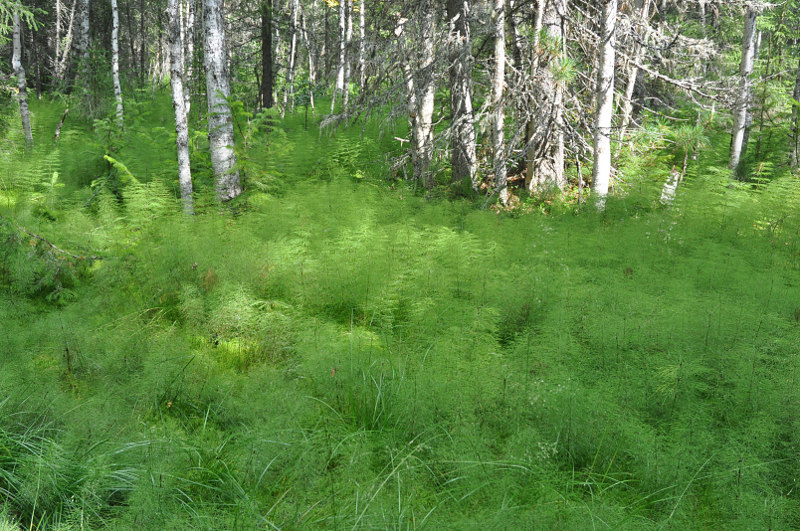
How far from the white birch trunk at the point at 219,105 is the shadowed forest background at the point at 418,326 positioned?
4 cm

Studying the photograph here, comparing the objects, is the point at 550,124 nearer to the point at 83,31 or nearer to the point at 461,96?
the point at 461,96

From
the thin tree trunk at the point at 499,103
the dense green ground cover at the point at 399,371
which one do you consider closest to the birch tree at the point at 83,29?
the dense green ground cover at the point at 399,371

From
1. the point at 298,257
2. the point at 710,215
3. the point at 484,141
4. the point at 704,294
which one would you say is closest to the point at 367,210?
the point at 298,257

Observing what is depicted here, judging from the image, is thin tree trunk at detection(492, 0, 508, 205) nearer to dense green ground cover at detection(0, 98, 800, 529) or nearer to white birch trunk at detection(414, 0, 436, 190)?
white birch trunk at detection(414, 0, 436, 190)

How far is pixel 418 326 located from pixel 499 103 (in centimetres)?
432

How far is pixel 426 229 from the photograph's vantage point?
5.64m

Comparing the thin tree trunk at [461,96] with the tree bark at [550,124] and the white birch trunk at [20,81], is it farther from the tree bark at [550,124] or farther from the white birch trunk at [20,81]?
the white birch trunk at [20,81]

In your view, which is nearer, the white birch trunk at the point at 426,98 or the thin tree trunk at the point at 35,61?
the white birch trunk at the point at 426,98

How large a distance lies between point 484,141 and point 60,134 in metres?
9.01

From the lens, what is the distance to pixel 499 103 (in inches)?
278

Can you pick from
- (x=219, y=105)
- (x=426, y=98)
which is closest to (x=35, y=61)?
(x=219, y=105)

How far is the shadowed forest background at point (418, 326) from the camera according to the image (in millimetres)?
2379

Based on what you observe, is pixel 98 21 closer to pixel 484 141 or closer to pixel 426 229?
pixel 484 141

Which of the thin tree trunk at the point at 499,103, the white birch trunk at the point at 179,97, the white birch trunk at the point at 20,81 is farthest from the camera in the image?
the white birch trunk at the point at 20,81
